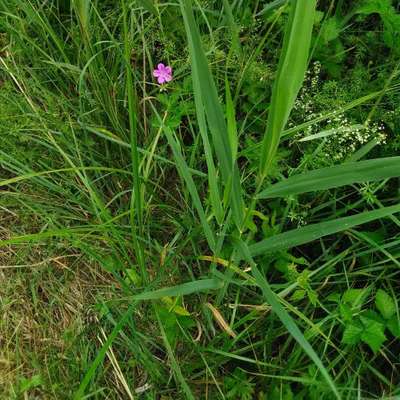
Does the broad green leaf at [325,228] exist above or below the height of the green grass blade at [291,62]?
below

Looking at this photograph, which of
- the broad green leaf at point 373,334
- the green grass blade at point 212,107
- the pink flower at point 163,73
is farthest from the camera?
the pink flower at point 163,73

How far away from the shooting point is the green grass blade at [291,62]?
0.65 meters

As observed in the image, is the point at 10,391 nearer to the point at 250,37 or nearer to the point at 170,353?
the point at 170,353

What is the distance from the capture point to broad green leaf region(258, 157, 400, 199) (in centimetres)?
80

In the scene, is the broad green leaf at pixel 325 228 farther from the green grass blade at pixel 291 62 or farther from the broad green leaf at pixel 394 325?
the broad green leaf at pixel 394 325

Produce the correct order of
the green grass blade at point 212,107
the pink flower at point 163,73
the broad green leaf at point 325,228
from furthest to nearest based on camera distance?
1. the pink flower at point 163,73
2. the broad green leaf at point 325,228
3. the green grass blade at point 212,107

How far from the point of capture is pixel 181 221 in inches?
56.8

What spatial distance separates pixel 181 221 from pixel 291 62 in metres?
0.82

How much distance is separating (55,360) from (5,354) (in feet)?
0.54

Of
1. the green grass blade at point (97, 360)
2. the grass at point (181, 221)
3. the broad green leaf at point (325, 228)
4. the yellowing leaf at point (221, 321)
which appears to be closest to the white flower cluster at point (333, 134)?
the grass at point (181, 221)

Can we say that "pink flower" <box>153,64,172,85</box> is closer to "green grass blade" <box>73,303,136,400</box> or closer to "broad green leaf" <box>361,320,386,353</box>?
"green grass blade" <box>73,303,136,400</box>

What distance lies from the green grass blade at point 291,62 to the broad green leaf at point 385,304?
0.69 metres

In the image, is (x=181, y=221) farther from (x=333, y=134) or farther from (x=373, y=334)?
(x=373, y=334)

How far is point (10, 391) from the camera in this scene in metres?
1.39
